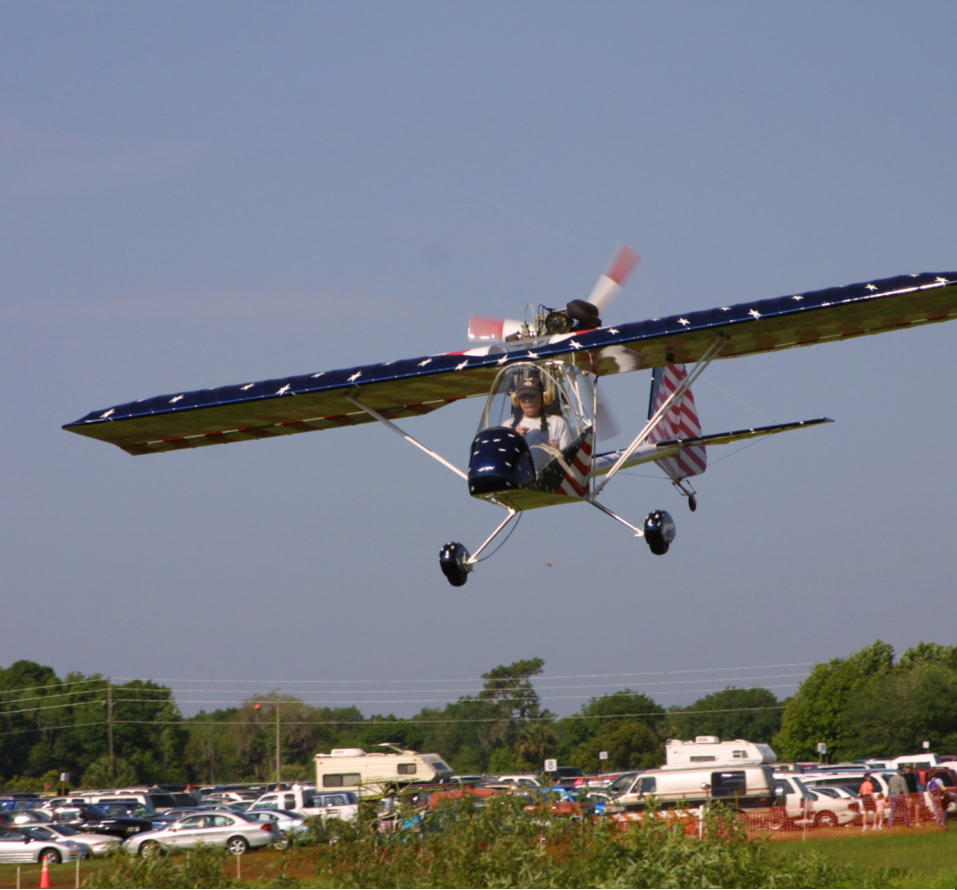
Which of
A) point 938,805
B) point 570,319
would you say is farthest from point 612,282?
point 938,805

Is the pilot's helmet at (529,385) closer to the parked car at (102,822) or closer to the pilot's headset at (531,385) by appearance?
the pilot's headset at (531,385)

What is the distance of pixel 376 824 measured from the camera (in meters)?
18.8

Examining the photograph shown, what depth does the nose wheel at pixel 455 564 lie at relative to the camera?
20.5 metres

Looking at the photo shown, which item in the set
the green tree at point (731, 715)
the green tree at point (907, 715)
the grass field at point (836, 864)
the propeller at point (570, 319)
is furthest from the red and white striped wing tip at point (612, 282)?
the green tree at point (731, 715)

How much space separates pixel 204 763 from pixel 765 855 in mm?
76456

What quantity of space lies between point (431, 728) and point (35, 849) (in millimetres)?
62639

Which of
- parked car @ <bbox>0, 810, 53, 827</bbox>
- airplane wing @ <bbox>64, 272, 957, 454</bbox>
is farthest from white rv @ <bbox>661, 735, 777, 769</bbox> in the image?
parked car @ <bbox>0, 810, 53, 827</bbox>

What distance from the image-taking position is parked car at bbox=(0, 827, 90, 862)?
30062 mm

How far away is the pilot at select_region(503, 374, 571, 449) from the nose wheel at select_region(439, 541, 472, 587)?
2268 mm

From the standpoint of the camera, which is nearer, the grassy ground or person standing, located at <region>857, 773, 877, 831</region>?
the grassy ground

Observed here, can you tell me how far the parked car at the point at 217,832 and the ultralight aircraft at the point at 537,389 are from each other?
9140 mm

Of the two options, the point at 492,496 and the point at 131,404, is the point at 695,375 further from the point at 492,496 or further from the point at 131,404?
the point at 131,404

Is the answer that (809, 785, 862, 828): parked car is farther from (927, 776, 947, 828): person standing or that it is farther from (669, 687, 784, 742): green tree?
(669, 687, 784, 742): green tree

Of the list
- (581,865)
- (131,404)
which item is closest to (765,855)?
(581,865)
